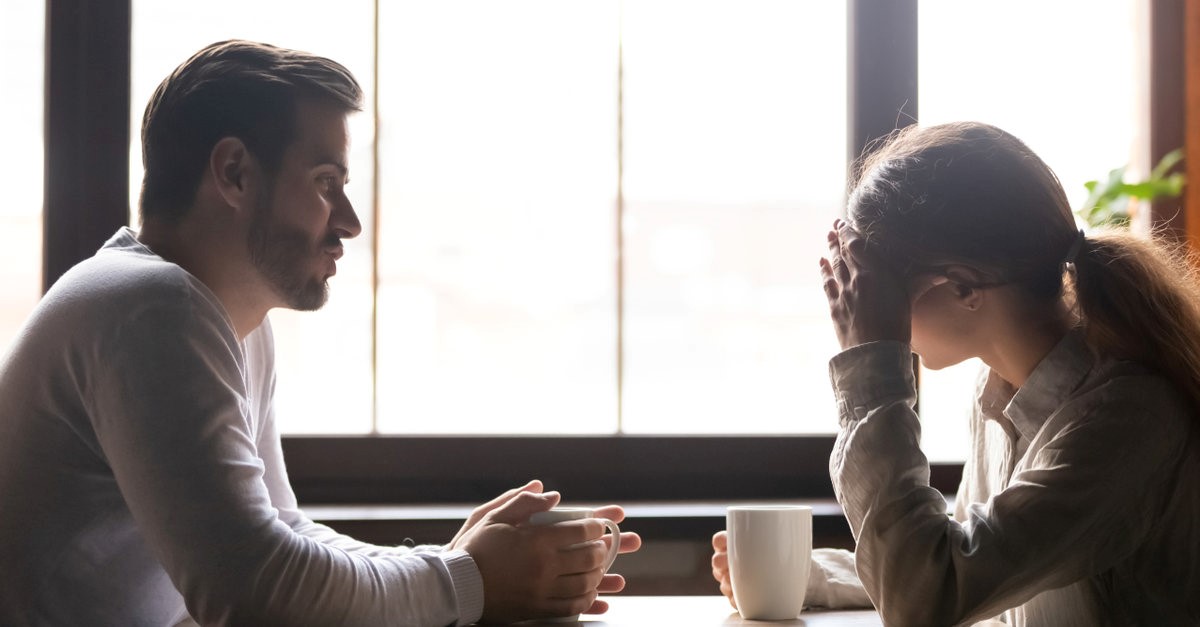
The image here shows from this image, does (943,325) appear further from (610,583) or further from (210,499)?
(210,499)

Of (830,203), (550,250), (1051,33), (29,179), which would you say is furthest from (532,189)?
(1051,33)

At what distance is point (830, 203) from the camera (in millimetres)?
2166

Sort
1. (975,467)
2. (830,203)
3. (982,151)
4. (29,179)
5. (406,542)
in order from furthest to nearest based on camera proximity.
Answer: (830,203)
(29,179)
(406,542)
(975,467)
(982,151)

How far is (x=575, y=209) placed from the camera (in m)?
2.09

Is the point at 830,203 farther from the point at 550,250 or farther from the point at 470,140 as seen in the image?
the point at 470,140

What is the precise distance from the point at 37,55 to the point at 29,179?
0.75 ft

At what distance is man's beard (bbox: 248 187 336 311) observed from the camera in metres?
1.30

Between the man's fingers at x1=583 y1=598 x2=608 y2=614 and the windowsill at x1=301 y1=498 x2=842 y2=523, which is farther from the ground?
the man's fingers at x1=583 y1=598 x2=608 y2=614

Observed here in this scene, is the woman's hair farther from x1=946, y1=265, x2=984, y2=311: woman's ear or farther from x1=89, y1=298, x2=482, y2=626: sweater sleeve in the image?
x1=89, y1=298, x2=482, y2=626: sweater sleeve

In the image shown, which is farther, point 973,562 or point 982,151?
point 982,151

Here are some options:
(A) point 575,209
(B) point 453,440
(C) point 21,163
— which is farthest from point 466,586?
(C) point 21,163

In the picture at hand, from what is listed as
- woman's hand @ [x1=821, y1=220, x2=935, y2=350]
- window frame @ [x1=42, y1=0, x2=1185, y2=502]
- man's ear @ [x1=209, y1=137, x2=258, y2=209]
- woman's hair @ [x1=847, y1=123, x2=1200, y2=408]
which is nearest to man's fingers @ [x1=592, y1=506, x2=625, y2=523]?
woman's hand @ [x1=821, y1=220, x2=935, y2=350]

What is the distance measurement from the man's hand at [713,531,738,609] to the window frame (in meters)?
0.65

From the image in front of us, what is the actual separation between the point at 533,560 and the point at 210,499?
324 mm
